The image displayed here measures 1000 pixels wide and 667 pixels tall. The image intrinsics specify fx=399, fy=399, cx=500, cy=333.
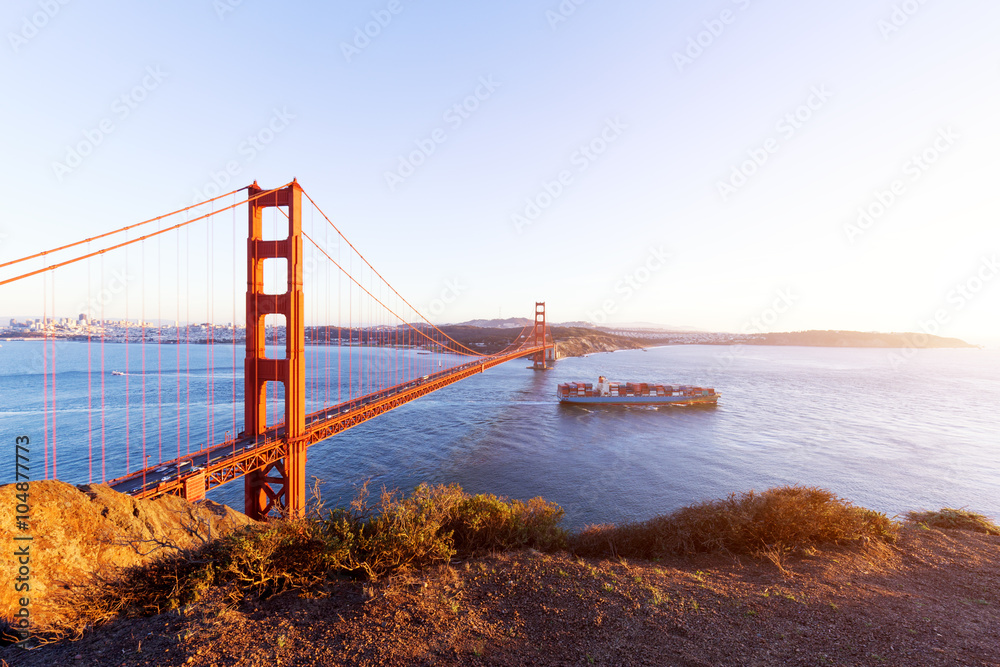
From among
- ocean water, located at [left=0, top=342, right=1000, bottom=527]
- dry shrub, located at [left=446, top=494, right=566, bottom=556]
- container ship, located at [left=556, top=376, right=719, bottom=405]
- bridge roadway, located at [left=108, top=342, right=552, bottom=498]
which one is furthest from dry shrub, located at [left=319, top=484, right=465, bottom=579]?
container ship, located at [left=556, top=376, right=719, bottom=405]

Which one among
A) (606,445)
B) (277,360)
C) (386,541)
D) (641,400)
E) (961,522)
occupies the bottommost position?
(606,445)

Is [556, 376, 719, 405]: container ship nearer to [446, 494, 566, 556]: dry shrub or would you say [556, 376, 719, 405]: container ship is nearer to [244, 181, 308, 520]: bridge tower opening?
[244, 181, 308, 520]: bridge tower opening

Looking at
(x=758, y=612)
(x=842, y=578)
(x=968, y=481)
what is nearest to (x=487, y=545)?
(x=758, y=612)

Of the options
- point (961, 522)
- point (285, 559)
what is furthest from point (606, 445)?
point (285, 559)

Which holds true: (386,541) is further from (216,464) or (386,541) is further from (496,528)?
(216,464)

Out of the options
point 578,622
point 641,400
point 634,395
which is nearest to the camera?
point 578,622

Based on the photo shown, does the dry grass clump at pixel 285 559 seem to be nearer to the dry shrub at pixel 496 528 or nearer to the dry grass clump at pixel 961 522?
the dry shrub at pixel 496 528
